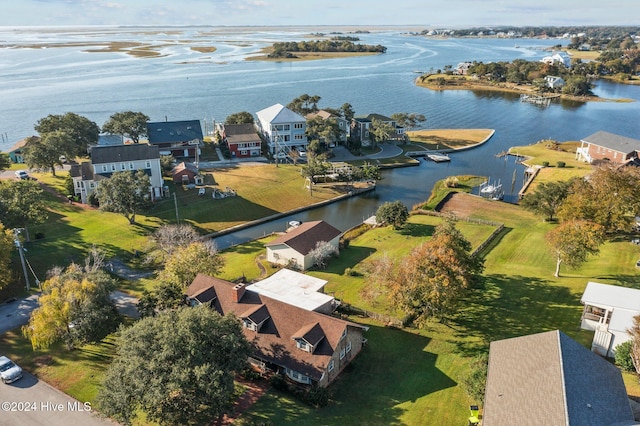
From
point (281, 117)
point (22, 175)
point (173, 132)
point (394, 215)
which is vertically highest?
point (281, 117)

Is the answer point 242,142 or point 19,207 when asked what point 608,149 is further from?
point 19,207

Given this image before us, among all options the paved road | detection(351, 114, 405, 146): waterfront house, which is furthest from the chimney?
detection(351, 114, 405, 146): waterfront house

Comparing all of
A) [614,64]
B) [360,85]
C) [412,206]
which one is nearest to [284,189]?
[412,206]

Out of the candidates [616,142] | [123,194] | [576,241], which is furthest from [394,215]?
[616,142]

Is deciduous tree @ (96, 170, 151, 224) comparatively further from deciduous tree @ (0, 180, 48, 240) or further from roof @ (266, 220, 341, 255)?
roof @ (266, 220, 341, 255)

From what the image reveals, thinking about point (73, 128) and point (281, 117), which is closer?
point (73, 128)

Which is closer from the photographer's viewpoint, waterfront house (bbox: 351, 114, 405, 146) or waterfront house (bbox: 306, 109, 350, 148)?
waterfront house (bbox: 306, 109, 350, 148)
